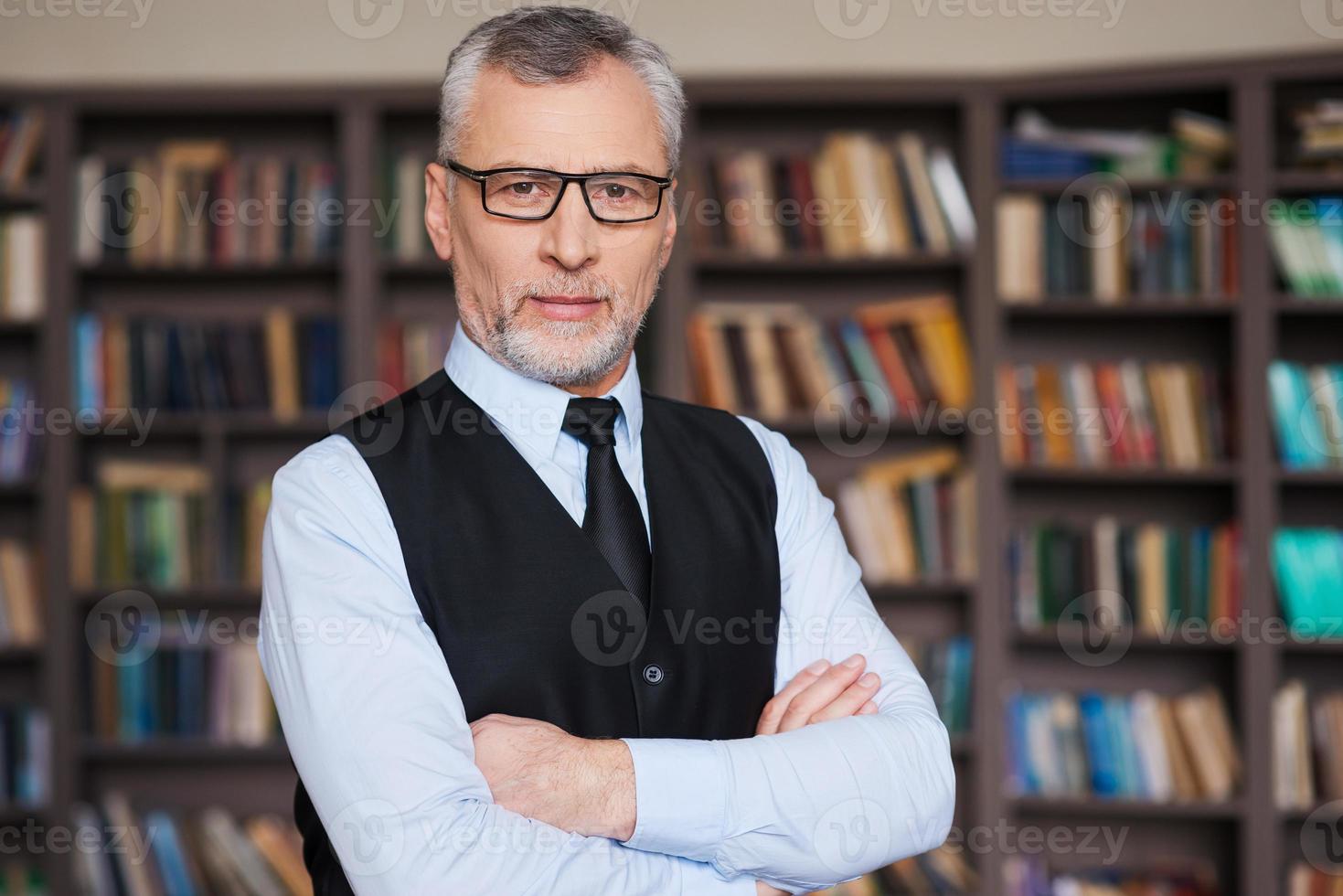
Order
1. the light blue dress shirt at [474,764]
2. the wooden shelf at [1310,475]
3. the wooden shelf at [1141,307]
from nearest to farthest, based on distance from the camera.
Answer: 1. the light blue dress shirt at [474,764]
2. the wooden shelf at [1310,475]
3. the wooden shelf at [1141,307]

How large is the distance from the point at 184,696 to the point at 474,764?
2530 mm

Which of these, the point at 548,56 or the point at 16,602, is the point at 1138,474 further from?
the point at 16,602

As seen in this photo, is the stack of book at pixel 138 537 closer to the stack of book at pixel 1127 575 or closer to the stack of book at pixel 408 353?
the stack of book at pixel 408 353

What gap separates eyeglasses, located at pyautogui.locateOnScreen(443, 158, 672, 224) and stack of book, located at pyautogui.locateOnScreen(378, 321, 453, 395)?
2167 millimetres

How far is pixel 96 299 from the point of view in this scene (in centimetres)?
370

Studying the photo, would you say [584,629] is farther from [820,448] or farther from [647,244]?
[820,448]

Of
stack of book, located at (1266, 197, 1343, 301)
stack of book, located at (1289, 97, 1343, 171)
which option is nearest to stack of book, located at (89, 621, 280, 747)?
stack of book, located at (1266, 197, 1343, 301)

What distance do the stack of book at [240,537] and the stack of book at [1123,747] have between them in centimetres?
210

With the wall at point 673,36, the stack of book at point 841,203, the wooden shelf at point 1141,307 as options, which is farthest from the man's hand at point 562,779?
the wall at point 673,36

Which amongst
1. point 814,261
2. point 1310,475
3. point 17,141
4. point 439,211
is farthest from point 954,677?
point 17,141

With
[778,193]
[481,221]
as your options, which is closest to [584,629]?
[481,221]

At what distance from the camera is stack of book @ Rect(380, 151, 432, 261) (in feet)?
11.5

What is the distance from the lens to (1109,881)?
11.5 ft

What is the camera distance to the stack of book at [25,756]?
3387mm
